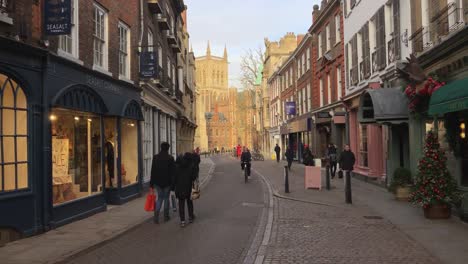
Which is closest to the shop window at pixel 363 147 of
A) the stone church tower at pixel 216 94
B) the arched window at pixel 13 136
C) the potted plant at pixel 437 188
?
the potted plant at pixel 437 188

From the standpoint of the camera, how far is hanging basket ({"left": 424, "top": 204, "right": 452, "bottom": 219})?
10578 mm

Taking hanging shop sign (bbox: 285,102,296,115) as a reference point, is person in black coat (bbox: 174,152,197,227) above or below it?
below

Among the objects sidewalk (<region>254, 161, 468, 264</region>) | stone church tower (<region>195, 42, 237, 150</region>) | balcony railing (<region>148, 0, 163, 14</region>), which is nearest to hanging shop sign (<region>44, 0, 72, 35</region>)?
sidewalk (<region>254, 161, 468, 264</region>)

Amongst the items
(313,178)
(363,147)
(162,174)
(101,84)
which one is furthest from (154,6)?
(363,147)

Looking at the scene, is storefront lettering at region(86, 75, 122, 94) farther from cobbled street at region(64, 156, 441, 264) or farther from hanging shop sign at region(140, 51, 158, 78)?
cobbled street at region(64, 156, 441, 264)

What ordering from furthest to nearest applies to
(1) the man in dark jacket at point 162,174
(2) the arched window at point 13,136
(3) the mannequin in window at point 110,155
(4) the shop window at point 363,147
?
(4) the shop window at point 363,147
(3) the mannequin in window at point 110,155
(1) the man in dark jacket at point 162,174
(2) the arched window at point 13,136

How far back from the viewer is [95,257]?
7.73m

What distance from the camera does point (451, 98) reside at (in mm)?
9430

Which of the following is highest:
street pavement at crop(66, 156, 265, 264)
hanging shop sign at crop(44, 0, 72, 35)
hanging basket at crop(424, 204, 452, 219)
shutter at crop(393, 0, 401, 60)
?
shutter at crop(393, 0, 401, 60)

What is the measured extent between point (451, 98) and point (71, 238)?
8.21 meters

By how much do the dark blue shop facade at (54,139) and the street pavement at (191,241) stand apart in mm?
1847

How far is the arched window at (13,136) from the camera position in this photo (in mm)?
8750

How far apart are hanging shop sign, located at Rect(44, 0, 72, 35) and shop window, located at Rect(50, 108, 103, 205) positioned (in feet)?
5.90

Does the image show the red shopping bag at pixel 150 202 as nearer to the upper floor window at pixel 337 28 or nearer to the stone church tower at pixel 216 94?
the upper floor window at pixel 337 28
